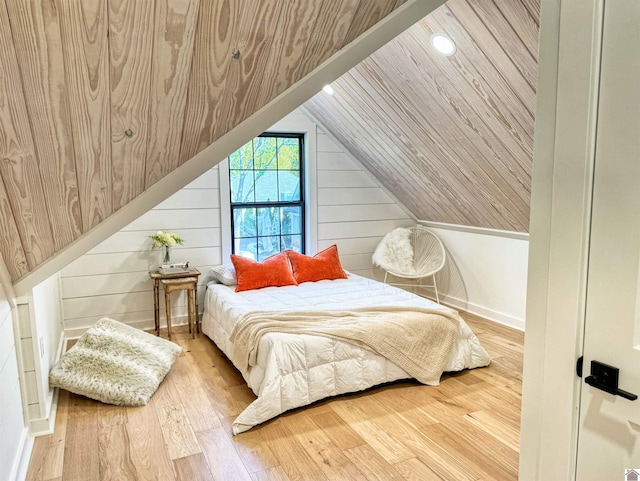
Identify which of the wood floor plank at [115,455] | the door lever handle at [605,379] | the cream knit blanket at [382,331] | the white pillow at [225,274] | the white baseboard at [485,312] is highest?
the door lever handle at [605,379]

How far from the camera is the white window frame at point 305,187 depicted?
4691mm

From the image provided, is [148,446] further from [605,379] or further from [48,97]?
[605,379]

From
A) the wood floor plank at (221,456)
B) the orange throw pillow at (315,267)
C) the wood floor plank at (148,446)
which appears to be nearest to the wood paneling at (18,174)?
the wood floor plank at (148,446)

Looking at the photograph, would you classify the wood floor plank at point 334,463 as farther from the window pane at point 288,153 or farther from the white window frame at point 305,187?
the window pane at point 288,153

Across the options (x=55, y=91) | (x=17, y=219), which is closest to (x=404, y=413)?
(x=17, y=219)

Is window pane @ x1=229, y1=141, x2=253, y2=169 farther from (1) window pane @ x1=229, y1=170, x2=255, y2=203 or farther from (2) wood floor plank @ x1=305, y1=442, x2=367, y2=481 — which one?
(2) wood floor plank @ x1=305, y1=442, x2=367, y2=481

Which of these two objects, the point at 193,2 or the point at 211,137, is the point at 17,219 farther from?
the point at 193,2

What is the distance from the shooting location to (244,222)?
4.93 m

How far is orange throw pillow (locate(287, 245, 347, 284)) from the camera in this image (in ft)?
15.0

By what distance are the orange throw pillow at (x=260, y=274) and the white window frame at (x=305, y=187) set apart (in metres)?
0.45

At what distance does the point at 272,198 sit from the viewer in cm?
503

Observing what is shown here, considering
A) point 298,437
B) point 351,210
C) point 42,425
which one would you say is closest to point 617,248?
point 298,437

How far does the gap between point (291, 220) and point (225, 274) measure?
1.08 meters

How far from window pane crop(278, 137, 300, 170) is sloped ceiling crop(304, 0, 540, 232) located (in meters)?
0.38
